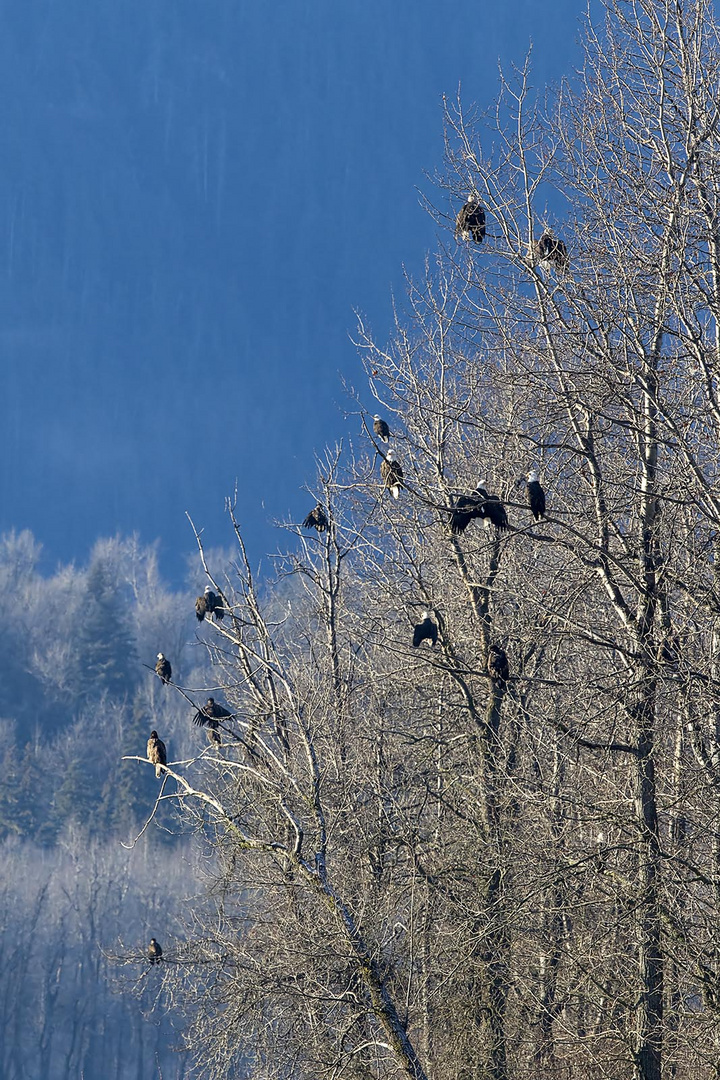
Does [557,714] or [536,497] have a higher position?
[536,497]

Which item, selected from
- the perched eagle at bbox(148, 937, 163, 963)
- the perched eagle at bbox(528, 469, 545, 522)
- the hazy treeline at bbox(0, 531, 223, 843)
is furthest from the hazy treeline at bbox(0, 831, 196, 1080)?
the perched eagle at bbox(528, 469, 545, 522)

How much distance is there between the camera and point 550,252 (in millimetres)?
10625

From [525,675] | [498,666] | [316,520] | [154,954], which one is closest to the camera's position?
[498,666]

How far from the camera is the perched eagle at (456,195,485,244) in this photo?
10906mm

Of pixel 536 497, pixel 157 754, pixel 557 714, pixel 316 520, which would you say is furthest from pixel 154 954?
pixel 536 497

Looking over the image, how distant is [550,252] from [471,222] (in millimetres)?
767

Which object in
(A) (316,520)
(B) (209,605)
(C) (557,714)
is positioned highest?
(A) (316,520)

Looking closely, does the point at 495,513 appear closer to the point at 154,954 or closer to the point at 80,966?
the point at 154,954

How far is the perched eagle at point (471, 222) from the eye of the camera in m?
10.9

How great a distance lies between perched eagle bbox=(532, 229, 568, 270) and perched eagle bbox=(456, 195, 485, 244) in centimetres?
51

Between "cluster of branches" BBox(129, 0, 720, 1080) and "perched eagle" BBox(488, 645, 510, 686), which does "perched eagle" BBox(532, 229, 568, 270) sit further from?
"perched eagle" BBox(488, 645, 510, 686)

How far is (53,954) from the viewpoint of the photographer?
5162cm

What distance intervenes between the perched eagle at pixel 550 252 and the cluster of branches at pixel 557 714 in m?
0.15

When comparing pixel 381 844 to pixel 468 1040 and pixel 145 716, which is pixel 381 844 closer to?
pixel 468 1040
